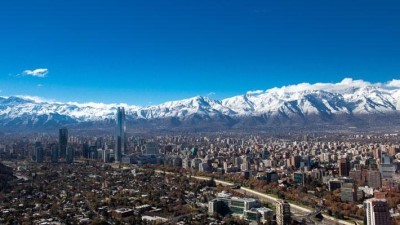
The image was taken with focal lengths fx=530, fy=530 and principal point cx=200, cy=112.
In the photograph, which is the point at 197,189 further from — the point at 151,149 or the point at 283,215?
the point at 151,149

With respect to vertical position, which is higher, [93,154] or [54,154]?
[54,154]

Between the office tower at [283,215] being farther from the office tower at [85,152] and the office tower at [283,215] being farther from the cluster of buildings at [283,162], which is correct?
the office tower at [85,152]

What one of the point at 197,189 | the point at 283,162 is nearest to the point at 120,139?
the point at 283,162

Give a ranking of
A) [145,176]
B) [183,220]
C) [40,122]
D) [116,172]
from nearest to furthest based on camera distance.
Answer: [183,220] → [145,176] → [116,172] → [40,122]

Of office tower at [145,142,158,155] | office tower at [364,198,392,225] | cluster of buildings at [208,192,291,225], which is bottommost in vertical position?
cluster of buildings at [208,192,291,225]

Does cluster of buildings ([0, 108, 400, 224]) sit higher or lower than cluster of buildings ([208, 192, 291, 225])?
higher

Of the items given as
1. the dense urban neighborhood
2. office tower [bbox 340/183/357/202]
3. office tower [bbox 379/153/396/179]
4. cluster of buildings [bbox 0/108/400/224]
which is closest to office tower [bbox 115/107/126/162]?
cluster of buildings [bbox 0/108/400/224]

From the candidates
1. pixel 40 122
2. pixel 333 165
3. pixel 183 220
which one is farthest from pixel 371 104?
pixel 183 220

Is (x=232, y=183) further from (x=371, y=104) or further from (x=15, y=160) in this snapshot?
(x=371, y=104)

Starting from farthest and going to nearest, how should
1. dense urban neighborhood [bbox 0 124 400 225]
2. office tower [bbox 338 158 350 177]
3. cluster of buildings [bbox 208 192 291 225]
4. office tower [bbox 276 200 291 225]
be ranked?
1. office tower [bbox 338 158 350 177]
2. dense urban neighborhood [bbox 0 124 400 225]
3. cluster of buildings [bbox 208 192 291 225]
4. office tower [bbox 276 200 291 225]

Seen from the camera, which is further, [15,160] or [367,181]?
[15,160]

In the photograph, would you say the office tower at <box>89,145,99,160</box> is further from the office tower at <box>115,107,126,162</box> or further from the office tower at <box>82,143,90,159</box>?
the office tower at <box>115,107,126,162</box>
